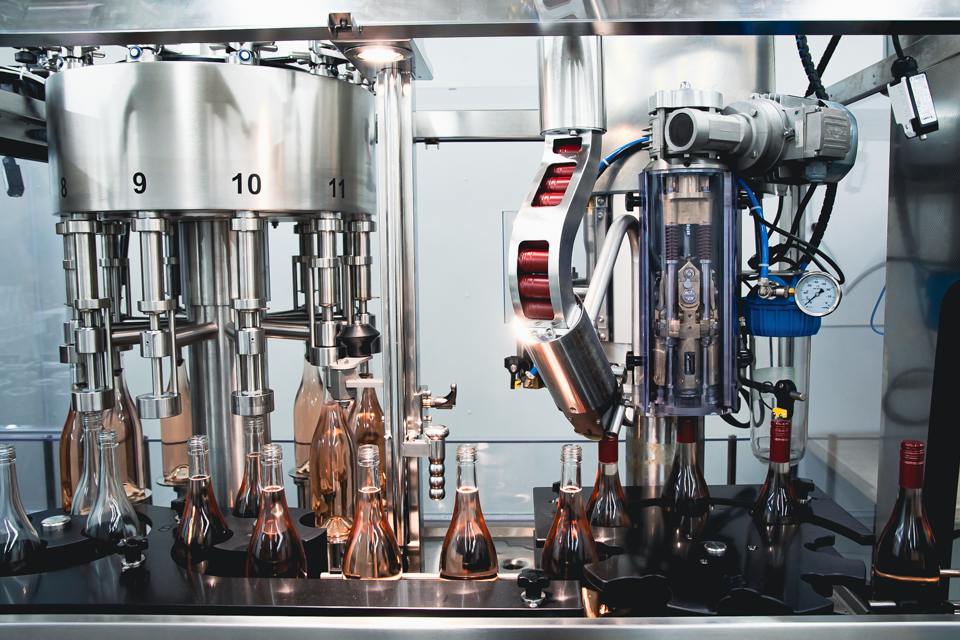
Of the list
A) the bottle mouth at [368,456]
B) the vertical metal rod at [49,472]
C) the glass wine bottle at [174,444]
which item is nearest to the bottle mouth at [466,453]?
the bottle mouth at [368,456]

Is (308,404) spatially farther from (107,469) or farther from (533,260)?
(533,260)

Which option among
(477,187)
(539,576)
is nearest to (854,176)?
(477,187)

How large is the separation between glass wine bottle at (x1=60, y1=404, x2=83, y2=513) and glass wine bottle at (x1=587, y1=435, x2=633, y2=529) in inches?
36.6

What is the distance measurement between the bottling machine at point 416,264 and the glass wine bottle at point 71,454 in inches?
9.5

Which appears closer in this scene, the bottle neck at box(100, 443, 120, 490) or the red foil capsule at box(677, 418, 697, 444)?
the bottle neck at box(100, 443, 120, 490)

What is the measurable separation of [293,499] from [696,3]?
1.25 metres

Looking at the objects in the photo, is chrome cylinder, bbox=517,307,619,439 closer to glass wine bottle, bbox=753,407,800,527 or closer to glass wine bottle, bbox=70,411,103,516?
glass wine bottle, bbox=753,407,800,527

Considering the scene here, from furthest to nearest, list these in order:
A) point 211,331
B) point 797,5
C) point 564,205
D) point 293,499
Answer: point 293,499
point 211,331
point 564,205
point 797,5

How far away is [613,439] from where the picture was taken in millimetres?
1117

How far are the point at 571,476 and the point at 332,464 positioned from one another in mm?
496

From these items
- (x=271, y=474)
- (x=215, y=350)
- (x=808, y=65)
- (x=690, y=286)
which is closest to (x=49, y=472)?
(x=215, y=350)

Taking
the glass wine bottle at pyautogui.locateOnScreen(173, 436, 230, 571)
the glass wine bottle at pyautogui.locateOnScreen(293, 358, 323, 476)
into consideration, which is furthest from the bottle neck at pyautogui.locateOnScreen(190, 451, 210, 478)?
the glass wine bottle at pyautogui.locateOnScreen(293, 358, 323, 476)

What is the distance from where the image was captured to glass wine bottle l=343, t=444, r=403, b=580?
0.99 metres

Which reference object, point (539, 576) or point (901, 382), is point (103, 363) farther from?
point (901, 382)
